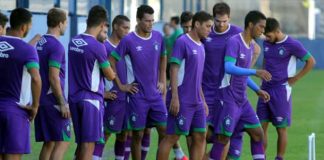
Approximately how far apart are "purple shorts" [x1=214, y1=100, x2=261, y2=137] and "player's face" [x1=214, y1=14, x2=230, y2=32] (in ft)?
4.01

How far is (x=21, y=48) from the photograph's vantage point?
12195mm

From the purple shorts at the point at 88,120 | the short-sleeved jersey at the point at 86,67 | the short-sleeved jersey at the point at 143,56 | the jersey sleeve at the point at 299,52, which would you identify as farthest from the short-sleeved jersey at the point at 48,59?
the jersey sleeve at the point at 299,52

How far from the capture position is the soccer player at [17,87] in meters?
12.2

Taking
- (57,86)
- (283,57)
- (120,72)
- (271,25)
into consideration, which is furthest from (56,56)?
(283,57)

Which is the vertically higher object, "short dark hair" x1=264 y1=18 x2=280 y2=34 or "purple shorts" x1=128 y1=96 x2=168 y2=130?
"short dark hair" x1=264 y1=18 x2=280 y2=34

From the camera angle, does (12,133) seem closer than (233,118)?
Yes

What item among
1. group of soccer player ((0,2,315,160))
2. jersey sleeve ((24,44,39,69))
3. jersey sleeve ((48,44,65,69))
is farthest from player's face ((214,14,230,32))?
jersey sleeve ((24,44,39,69))

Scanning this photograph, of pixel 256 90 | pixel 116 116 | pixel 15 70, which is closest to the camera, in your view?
pixel 15 70

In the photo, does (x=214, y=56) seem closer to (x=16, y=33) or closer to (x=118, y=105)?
(x=118, y=105)

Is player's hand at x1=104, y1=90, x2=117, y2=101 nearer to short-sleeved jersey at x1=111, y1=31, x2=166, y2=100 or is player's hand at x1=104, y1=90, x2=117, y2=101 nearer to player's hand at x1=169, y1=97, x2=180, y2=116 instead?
short-sleeved jersey at x1=111, y1=31, x2=166, y2=100

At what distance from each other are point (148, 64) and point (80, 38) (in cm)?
161

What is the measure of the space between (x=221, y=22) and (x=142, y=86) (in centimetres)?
134

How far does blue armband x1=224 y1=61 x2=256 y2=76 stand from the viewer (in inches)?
550

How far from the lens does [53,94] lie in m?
13.8
